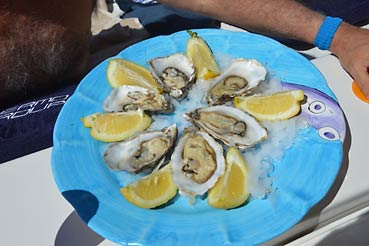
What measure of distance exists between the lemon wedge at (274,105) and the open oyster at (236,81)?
0.09 feet

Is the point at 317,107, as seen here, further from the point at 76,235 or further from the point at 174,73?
the point at 76,235

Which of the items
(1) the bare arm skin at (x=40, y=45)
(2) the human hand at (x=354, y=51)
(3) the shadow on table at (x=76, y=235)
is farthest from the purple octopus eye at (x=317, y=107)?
(1) the bare arm skin at (x=40, y=45)

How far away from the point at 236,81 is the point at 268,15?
32cm

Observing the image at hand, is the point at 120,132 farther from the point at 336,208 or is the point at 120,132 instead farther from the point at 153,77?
the point at 336,208

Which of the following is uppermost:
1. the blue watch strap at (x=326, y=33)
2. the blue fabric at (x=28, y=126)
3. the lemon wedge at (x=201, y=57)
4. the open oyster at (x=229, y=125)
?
the blue watch strap at (x=326, y=33)

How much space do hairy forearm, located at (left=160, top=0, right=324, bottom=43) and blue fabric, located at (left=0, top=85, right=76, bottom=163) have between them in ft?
1.24

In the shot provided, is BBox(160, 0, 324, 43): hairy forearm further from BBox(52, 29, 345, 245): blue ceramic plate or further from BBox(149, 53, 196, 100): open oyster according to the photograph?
BBox(149, 53, 196, 100): open oyster

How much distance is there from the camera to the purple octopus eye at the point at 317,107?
0.82m

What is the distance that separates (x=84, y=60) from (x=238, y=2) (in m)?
0.38

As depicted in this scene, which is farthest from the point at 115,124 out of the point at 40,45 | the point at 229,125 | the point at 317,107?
the point at 40,45

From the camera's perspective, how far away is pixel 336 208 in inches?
30.8

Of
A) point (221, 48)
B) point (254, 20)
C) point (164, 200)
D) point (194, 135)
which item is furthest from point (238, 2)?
point (164, 200)

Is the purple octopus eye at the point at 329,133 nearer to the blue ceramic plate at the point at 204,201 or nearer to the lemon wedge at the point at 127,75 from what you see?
the blue ceramic plate at the point at 204,201

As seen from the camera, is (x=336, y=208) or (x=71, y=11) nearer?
(x=336, y=208)
